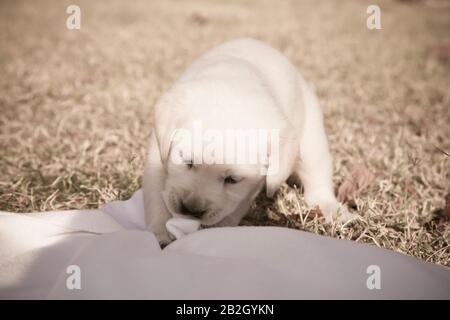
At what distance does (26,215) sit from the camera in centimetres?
→ 212

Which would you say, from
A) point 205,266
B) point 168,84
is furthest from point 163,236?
point 168,84

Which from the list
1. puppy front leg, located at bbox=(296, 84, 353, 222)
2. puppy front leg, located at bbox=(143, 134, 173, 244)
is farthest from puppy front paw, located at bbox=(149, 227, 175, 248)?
puppy front leg, located at bbox=(296, 84, 353, 222)

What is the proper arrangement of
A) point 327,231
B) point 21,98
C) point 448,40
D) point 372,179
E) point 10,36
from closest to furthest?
1. point 327,231
2. point 372,179
3. point 21,98
4. point 10,36
5. point 448,40

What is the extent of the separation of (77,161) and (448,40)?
25.2 feet

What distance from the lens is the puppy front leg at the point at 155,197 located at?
247 cm

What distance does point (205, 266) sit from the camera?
5.73 feet

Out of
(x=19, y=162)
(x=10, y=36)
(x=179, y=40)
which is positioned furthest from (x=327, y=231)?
(x=10, y=36)

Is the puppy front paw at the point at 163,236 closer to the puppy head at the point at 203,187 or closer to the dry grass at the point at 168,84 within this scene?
the puppy head at the point at 203,187

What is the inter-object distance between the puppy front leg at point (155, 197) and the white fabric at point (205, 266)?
19.3 inches

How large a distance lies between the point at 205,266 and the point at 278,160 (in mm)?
884

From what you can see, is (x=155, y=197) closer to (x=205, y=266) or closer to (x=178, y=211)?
(x=178, y=211)

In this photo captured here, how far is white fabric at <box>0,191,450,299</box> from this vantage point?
1.64 m

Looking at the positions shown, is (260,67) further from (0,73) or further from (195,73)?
(0,73)

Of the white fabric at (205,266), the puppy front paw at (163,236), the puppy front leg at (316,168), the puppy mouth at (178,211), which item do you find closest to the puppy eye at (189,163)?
the puppy mouth at (178,211)
